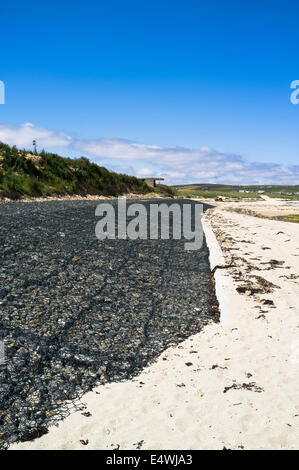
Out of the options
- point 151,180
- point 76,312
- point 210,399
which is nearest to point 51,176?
point 151,180

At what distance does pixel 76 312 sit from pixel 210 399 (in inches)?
170

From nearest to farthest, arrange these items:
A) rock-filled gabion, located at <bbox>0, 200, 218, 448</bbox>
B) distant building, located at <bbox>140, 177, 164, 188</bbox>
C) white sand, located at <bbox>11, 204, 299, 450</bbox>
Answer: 1. white sand, located at <bbox>11, 204, 299, 450</bbox>
2. rock-filled gabion, located at <bbox>0, 200, 218, 448</bbox>
3. distant building, located at <bbox>140, 177, 164, 188</bbox>

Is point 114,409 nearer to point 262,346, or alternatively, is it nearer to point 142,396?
point 142,396

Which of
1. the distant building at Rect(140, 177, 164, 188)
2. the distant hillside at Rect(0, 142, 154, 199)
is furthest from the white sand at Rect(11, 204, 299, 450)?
the distant building at Rect(140, 177, 164, 188)

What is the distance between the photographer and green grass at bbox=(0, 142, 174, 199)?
3127cm

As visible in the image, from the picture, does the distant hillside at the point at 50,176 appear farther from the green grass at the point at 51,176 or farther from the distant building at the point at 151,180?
the distant building at the point at 151,180

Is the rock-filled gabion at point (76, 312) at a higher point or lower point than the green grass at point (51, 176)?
lower

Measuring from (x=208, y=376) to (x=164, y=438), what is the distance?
183 centimetres

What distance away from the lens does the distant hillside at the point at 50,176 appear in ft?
103

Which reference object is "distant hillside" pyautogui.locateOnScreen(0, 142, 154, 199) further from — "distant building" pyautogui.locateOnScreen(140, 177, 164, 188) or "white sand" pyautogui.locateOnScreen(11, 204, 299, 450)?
"white sand" pyautogui.locateOnScreen(11, 204, 299, 450)

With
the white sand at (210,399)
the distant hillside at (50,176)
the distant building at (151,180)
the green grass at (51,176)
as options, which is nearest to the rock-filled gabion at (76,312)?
the white sand at (210,399)

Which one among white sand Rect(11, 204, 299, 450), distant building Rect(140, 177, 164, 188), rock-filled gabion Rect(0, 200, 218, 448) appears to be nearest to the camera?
white sand Rect(11, 204, 299, 450)

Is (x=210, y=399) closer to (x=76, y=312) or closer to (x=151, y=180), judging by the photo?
(x=76, y=312)

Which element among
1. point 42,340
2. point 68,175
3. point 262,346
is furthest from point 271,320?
point 68,175
